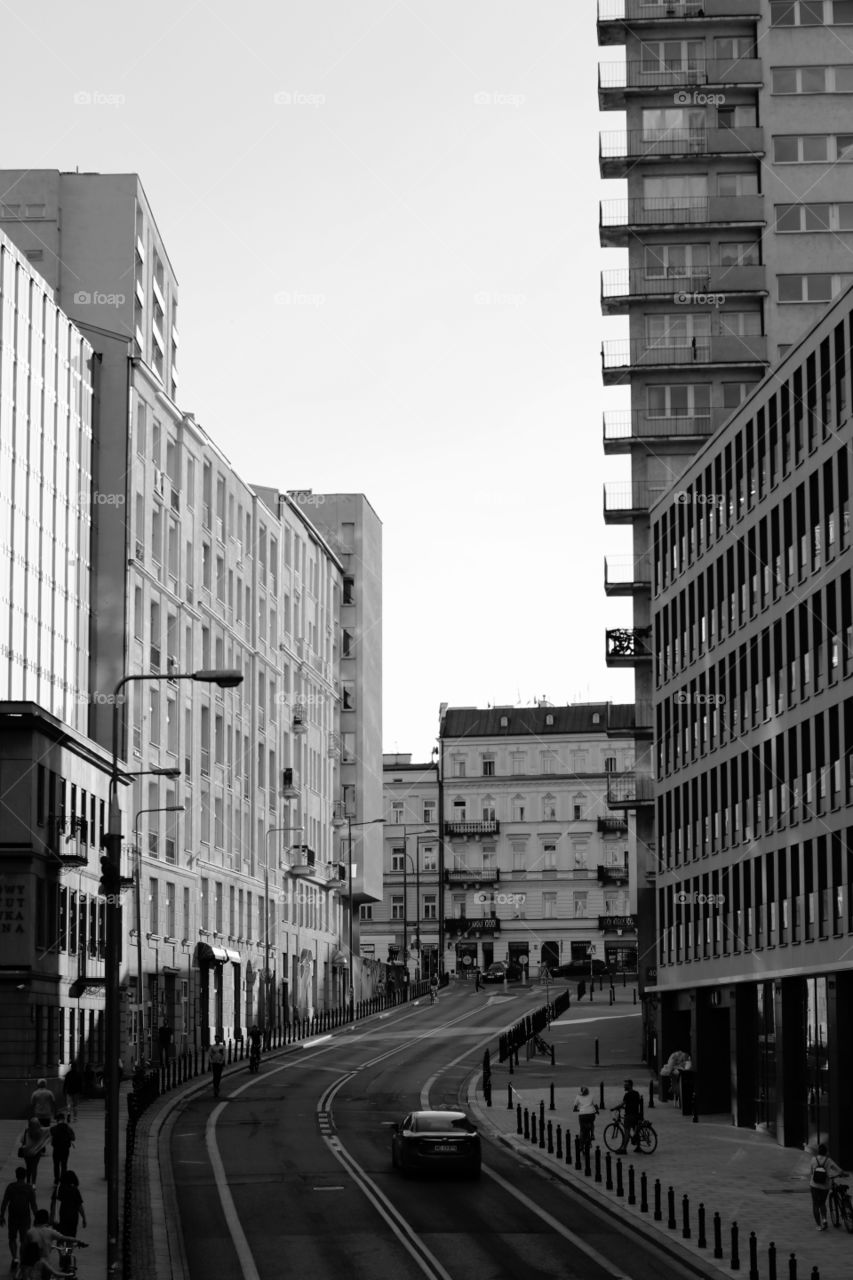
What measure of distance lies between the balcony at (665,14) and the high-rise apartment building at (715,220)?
0.09 m

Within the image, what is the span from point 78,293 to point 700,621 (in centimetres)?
3240

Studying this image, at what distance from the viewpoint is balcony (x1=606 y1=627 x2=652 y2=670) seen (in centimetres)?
7706

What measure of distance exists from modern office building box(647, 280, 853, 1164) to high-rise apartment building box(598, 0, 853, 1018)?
1252 centimetres

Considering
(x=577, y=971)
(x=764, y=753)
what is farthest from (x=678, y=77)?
(x=577, y=971)

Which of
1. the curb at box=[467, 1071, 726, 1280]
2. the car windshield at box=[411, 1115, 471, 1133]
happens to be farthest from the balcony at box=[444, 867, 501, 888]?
the car windshield at box=[411, 1115, 471, 1133]

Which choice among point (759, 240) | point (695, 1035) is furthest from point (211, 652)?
point (695, 1035)

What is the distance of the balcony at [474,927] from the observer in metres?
152

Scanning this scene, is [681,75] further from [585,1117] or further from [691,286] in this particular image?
[585,1117]

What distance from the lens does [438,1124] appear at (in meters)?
39.8

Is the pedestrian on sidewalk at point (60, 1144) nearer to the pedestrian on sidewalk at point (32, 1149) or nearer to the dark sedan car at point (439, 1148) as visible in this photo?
the pedestrian on sidewalk at point (32, 1149)

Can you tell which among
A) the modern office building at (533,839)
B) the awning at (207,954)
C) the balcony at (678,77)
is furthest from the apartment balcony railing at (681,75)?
the modern office building at (533,839)

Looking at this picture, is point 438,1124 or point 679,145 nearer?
point 438,1124

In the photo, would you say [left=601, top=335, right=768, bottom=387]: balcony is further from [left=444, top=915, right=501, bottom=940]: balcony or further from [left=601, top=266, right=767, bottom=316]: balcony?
[left=444, top=915, right=501, bottom=940]: balcony

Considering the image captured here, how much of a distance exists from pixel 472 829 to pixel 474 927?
827 centimetres
